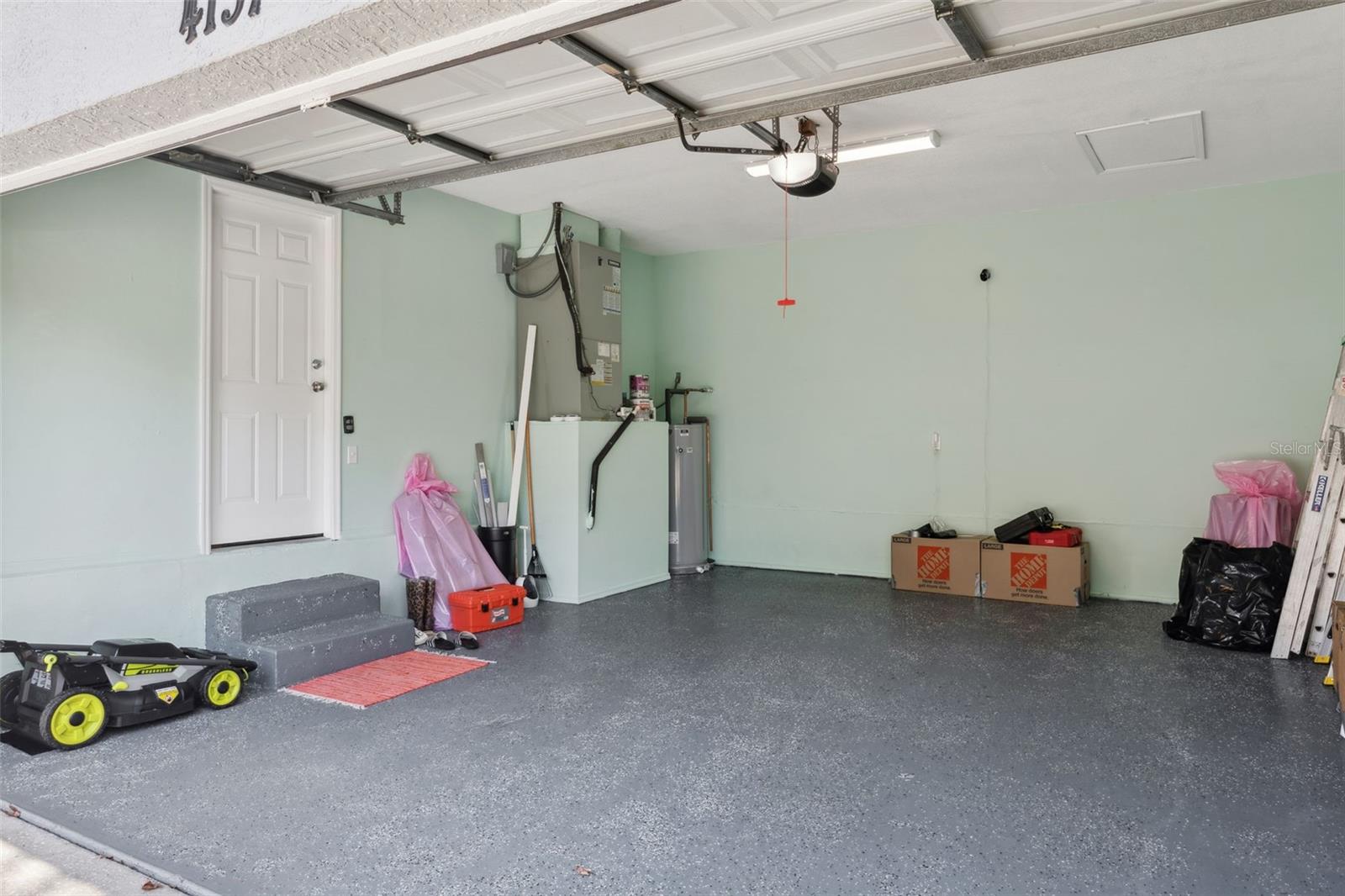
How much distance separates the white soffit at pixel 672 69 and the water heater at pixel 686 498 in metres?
3.12

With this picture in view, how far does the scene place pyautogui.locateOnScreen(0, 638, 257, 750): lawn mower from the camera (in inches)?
120

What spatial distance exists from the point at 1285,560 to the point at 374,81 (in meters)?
4.93

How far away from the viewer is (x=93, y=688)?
317 cm

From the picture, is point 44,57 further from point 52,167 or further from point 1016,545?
point 1016,545

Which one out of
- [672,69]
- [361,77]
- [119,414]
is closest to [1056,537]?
[672,69]

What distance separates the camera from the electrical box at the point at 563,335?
6.07 meters

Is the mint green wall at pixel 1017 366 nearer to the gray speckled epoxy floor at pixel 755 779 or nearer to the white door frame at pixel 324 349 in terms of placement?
the gray speckled epoxy floor at pixel 755 779

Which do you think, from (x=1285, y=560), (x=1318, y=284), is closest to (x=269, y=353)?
(x=1285, y=560)

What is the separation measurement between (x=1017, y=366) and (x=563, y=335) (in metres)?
3.31

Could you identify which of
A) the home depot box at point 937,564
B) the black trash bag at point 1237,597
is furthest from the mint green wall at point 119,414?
the black trash bag at point 1237,597

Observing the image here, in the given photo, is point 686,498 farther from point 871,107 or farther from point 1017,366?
point 871,107

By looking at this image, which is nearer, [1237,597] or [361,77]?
[361,77]

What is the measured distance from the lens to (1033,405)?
611cm

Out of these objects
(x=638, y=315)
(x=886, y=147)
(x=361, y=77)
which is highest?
(x=886, y=147)
